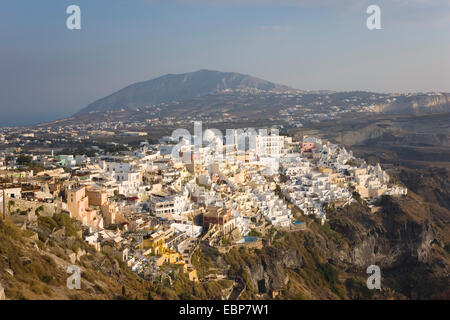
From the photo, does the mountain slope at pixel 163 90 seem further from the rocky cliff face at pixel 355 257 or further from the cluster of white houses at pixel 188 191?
the rocky cliff face at pixel 355 257

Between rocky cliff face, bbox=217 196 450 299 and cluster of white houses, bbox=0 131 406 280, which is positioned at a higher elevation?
cluster of white houses, bbox=0 131 406 280

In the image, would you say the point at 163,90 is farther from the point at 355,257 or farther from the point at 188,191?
the point at 188,191

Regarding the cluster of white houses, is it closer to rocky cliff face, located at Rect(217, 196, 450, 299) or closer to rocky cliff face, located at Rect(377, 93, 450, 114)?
rocky cliff face, located at Rect(217, 196, 450, 299)

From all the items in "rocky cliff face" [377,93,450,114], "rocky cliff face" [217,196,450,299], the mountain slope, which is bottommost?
"rocky cliff face" [217,196,450,299]

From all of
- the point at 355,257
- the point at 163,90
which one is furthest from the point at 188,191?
the point at 163,90

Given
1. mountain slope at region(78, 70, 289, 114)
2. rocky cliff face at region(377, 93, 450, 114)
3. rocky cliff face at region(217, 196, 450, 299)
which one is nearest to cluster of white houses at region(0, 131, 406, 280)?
rocky cliff face at region(217, 196, 450, 299)

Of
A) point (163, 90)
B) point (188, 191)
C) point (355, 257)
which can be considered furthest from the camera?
point (163, 90)

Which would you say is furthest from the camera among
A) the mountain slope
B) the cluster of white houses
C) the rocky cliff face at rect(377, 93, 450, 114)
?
the mountain slope

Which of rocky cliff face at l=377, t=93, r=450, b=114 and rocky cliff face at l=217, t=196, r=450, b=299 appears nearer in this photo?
rocky cliff face at l=217, t=196, r=450, b=299
